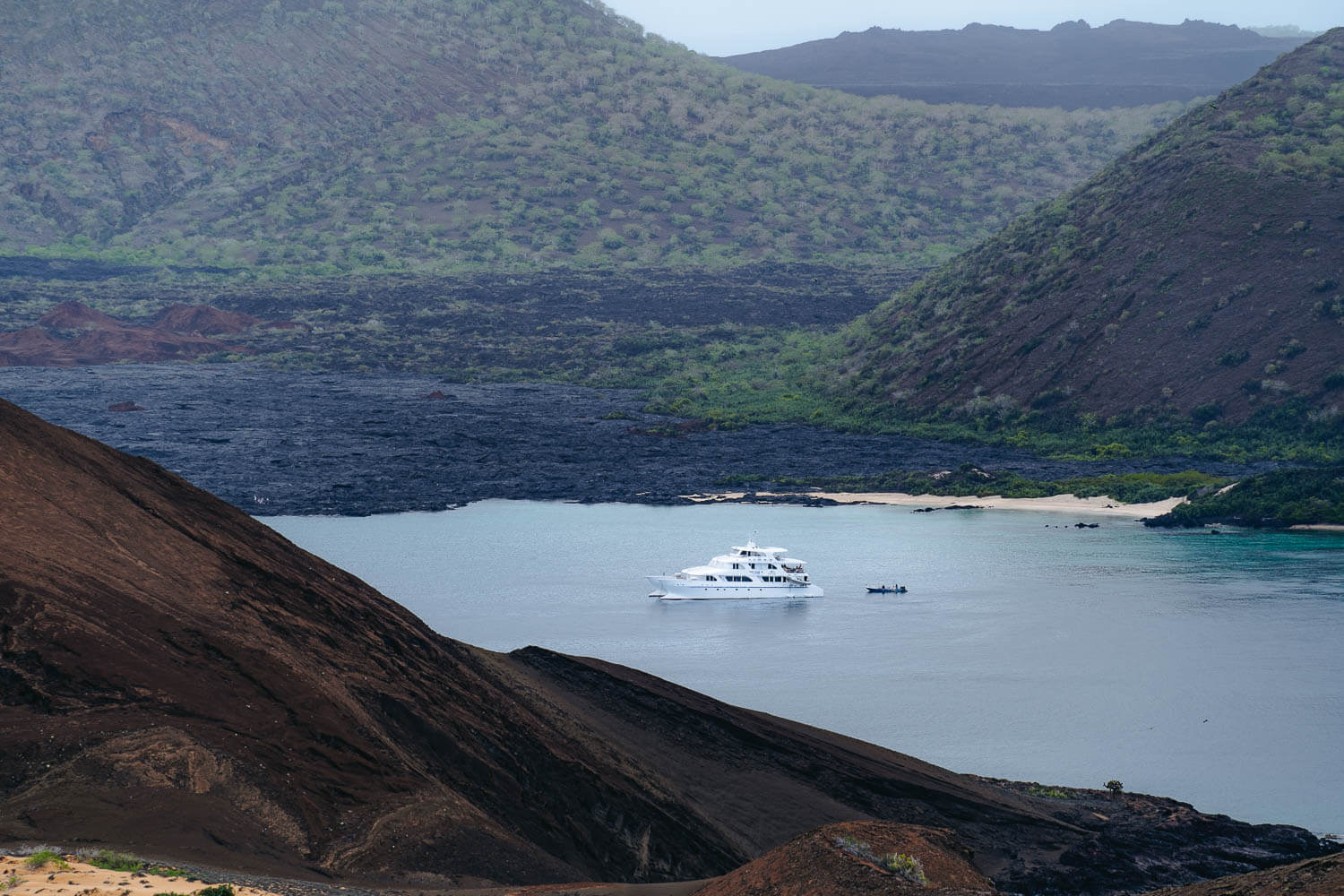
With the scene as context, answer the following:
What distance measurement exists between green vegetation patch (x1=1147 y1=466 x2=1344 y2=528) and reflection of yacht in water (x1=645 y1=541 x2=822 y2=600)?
2644 centimetres

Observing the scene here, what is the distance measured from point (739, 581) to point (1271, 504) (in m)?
33.1

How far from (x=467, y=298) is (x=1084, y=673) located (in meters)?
132

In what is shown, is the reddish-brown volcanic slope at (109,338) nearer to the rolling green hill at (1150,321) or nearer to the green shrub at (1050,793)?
the rolling green hill at (1150,321)

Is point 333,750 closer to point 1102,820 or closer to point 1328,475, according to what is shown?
point 1102,820

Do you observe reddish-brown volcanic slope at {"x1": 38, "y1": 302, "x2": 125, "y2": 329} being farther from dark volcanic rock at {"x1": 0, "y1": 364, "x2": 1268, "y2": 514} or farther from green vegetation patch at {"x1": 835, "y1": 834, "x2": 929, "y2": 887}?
green vegetation patch at {"x1": 835, "y1": 834, "x2": 929, "y2": 887}

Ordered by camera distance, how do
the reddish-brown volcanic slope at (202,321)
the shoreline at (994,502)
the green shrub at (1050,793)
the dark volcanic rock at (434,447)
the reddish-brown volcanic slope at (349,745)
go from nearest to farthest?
the reddish-brown volcanic slope at (349,745)
the green shrub at (1050,793)
the shoreline at (994,502)
the dark volcanic rock at (434,447)
the reddish-brown volcanic slope at (202,321)

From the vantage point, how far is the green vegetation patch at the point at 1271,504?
74250mm

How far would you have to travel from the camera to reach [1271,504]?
75.0m

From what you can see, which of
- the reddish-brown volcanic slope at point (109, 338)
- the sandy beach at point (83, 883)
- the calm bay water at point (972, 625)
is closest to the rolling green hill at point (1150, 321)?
the calm bay water at point (972, 625)

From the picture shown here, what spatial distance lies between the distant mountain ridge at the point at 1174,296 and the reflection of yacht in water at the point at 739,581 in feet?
140

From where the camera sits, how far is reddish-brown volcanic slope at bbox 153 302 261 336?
505ft

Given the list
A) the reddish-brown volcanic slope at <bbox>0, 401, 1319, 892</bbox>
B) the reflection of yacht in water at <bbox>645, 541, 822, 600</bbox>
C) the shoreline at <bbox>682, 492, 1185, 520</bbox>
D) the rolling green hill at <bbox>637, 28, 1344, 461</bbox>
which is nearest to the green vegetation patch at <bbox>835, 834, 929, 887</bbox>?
the reddish-brown volcanic slope at <bbox>0, 401, 1319, 892</bbox>

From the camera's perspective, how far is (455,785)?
2298 cm

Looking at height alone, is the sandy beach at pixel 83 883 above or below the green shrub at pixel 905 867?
above
